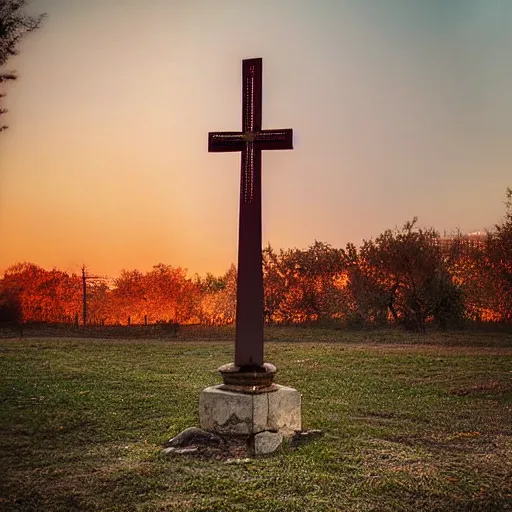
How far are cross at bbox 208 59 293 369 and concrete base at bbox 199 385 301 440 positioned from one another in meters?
0.60

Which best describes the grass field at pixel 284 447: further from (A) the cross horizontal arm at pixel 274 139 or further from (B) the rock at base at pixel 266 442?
(A) the cross horizontal arm at pixel 274 139

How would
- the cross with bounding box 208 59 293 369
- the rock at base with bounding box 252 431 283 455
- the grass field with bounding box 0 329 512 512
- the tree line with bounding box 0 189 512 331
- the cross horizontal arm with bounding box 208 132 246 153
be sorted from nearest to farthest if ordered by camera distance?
the grass field with bounding box 0 329 512 512
the rock at base with bounding box 252 431 283 455
the cross with bounding box 208 59 293 369
the cross horizontal arm with bounding box 208 132 246 153
the tree line with bounding box 0 189 512 331

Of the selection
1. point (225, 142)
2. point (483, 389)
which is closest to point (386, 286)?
point (483, 389)

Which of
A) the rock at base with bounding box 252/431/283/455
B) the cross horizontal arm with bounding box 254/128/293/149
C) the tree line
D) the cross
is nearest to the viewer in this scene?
the rock at base with bounding box 252/431/283/455

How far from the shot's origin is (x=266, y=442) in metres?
10.4

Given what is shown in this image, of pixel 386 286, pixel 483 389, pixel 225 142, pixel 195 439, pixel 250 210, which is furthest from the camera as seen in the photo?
→ pixel 386 286

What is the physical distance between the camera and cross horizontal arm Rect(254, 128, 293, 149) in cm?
1147

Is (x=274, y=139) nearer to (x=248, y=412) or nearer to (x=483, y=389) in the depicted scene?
(x=248, y=412)

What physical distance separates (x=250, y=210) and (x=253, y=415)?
346cm

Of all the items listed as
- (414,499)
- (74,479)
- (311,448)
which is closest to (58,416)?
(74,479)

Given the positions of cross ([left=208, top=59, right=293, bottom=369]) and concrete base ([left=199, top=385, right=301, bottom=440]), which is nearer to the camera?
concrete base ([left=199, top=385, right=301, bottom=440])

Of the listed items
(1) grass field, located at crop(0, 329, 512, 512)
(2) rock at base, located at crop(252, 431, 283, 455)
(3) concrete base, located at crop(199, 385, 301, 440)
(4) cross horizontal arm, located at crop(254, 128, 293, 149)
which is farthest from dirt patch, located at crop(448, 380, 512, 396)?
(4) cross horizontal arm, located at crop(254, 128, 293, 149)

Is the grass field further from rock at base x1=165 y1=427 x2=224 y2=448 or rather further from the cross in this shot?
the cross

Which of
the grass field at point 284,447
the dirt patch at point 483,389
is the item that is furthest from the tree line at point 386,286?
the dirt patch at point 483,389
